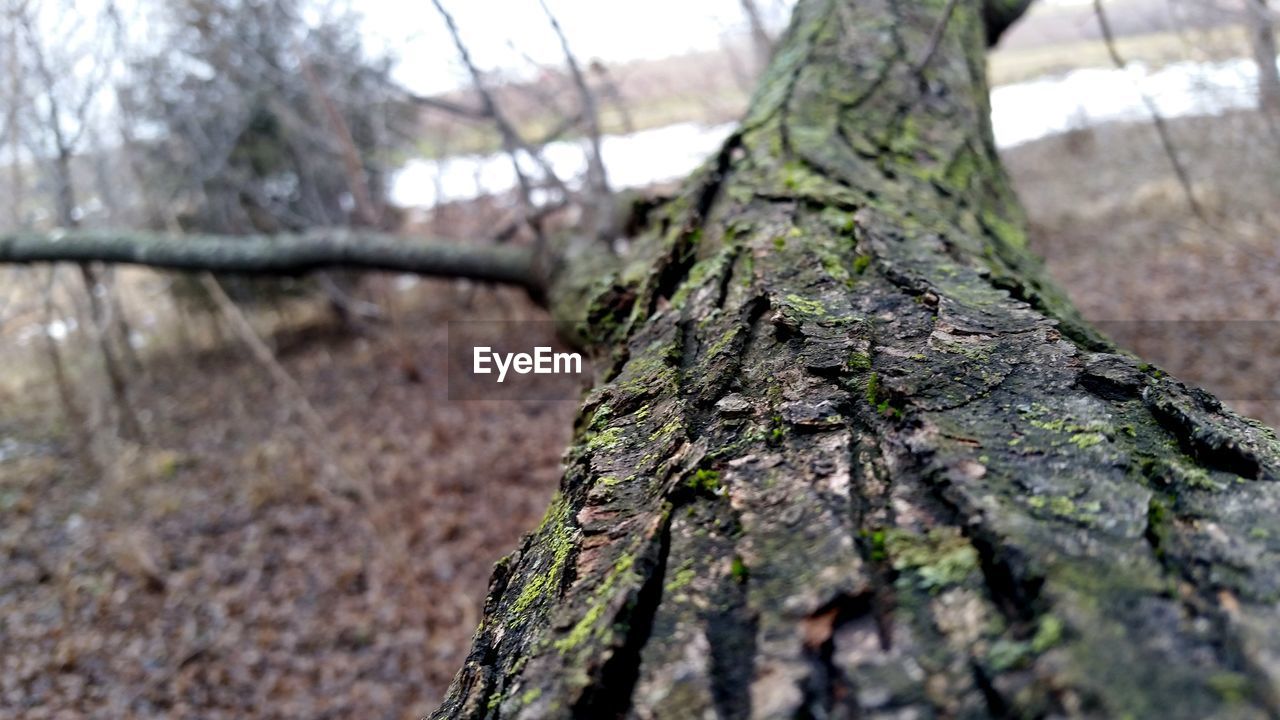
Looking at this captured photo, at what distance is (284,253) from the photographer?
147 inches

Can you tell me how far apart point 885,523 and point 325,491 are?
5529mm

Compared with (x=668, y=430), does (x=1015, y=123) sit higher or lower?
higher

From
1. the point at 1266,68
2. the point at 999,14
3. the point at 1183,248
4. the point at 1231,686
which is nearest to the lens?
the point at 1231,686

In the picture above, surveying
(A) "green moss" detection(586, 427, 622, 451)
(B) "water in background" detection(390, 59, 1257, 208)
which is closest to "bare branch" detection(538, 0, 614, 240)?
(B) "water in background" detection(390, 59, 1257, 208)

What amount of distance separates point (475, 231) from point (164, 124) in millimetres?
3655

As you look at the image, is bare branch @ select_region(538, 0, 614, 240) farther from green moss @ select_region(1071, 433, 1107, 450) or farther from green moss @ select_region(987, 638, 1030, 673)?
green moss @ select_region(987, 638, 1030, 673)

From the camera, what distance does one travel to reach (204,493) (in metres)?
6.20

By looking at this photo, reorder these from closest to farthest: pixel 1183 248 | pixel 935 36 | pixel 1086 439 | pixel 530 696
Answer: pixel 530 696, pixel 1086 439, pixel 935 36, pixel 1183 248

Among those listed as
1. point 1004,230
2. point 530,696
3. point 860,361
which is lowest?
point 530,696

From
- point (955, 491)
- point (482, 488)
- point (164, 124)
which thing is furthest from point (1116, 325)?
point (164, 124)

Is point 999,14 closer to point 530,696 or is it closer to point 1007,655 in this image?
point 1007,655

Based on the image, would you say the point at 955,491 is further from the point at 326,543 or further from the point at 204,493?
the point at 204,493

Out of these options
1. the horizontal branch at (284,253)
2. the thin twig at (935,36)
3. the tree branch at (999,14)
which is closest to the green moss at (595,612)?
the thin twig at (935,36)

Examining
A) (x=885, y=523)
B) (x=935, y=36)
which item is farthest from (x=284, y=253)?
(x=885, y=523)
